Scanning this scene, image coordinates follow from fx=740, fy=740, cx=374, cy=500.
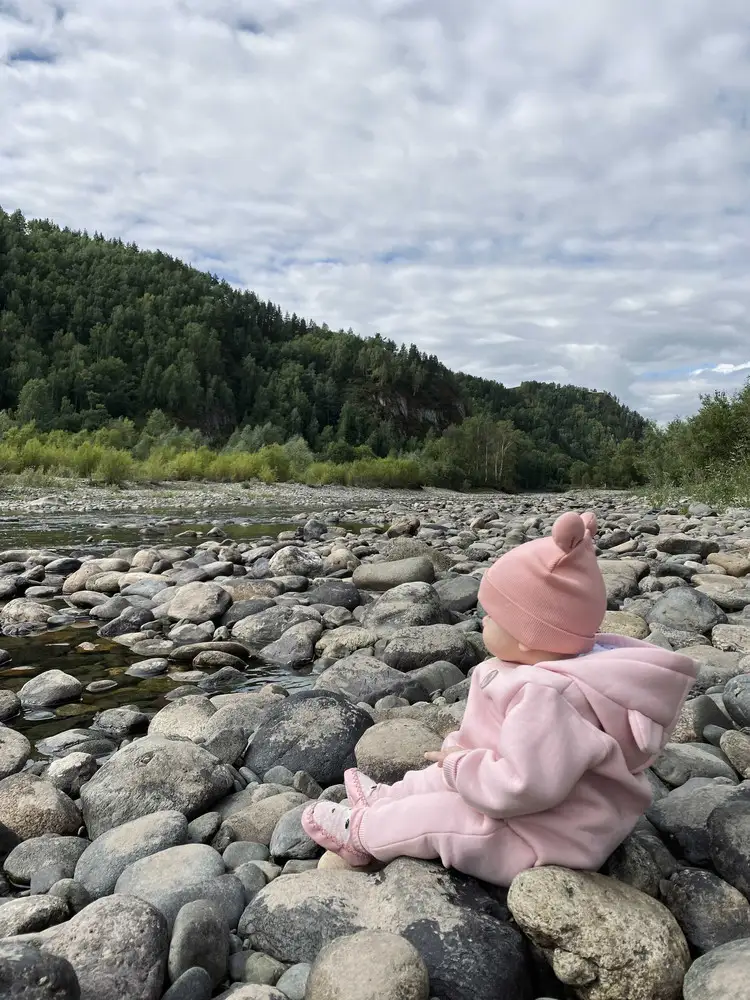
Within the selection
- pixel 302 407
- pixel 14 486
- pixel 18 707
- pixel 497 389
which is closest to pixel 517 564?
pixel 18 707

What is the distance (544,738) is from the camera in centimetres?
173

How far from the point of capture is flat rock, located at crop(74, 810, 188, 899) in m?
2.23

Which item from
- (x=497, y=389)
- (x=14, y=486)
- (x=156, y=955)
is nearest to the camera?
(x=156, y=955)

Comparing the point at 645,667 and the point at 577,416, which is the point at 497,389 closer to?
the point at 577,416

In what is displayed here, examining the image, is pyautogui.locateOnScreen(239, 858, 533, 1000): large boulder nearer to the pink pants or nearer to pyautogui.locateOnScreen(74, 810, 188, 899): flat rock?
the pink pants

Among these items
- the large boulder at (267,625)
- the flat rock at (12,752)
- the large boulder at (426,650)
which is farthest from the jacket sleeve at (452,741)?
the large boulder at (267,625)

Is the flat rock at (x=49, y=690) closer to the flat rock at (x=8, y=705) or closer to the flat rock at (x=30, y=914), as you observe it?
the flat rock at (x=8, y=705)

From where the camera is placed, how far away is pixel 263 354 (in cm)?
10475

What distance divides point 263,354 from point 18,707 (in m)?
104

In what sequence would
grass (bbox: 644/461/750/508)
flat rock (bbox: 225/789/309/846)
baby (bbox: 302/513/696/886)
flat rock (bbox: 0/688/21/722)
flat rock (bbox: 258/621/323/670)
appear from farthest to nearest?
grass (bbox: 644/461/750/508) → flat rock (bbox: 258/621/323/670) → flat rock (bbox: 0/688/21/722) → flat rock (bbox: 225/789/309/846) → baby (bbox: 302/513/696/886)

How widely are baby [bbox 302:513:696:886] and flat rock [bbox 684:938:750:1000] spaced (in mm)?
312

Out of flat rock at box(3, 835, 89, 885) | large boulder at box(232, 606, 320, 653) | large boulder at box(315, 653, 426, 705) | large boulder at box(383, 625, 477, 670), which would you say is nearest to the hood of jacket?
flat rock at box(3, 835, 89, 885)

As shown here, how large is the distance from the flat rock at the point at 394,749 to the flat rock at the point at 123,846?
0.69m

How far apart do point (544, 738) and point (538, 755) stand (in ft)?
0.13
